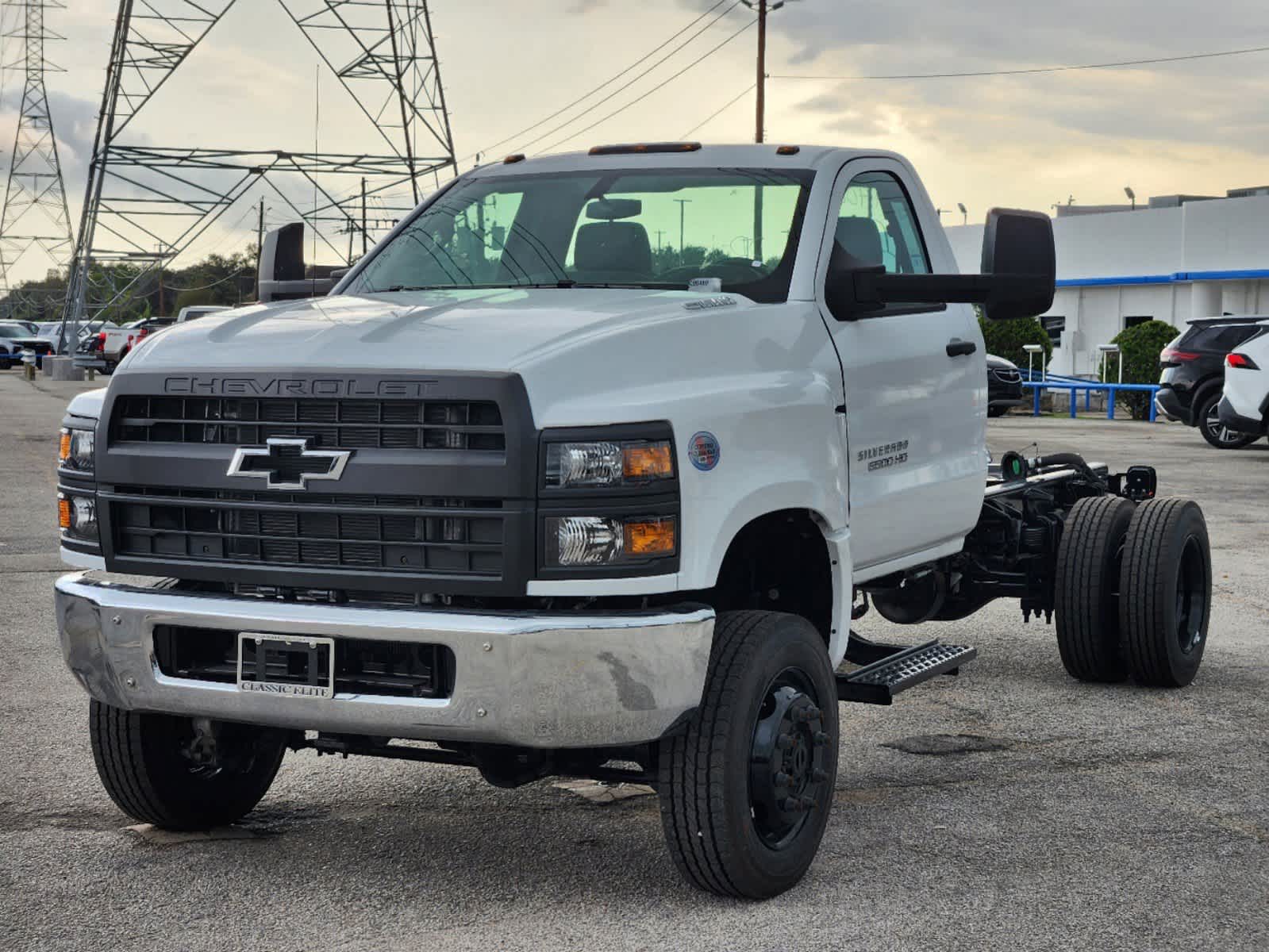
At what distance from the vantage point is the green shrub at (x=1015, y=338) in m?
39.7

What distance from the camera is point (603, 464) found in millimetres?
4270

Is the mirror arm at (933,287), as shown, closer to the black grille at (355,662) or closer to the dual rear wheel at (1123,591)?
the black grille at (355,662)

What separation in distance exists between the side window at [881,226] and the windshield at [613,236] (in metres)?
0.22

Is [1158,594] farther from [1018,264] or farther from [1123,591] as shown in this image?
[1018,264]

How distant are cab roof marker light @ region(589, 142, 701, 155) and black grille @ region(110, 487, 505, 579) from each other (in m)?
2.29

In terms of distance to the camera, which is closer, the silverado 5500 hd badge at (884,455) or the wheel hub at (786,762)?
the wheel hub at (786,762)

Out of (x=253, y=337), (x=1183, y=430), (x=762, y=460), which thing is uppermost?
(x=253, y=337)

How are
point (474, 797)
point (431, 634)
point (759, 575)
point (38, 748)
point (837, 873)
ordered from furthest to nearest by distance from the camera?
point (38, 748), point (474, 797), point (759, 575), point (837, 873), point (431, 634)

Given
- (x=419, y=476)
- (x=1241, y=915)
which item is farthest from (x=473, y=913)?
(x=1241, y=915)

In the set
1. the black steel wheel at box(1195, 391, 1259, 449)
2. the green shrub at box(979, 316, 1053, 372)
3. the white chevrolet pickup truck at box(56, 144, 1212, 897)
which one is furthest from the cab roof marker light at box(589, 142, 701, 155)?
the green shrub at box(979, 316, 1053, 372)

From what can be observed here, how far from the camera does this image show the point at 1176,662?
752cm

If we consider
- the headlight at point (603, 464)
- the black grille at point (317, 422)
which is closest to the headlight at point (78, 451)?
the black grille at point (317, 422)

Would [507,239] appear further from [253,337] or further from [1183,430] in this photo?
[1183,430]

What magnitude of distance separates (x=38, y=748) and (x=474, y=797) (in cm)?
175
